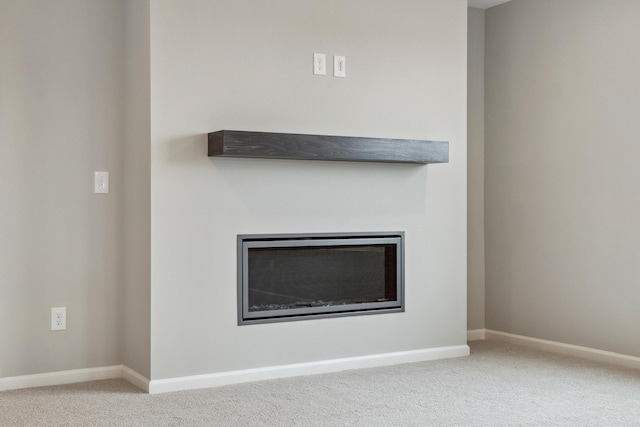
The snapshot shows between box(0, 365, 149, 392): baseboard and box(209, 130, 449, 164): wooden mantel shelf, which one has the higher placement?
box(209, 130, 449, 164): wooden mantel shelf

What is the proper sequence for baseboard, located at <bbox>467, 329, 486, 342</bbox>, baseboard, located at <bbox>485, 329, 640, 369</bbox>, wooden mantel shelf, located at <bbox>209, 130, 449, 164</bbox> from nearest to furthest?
wooden mantel shelf, located at <bbox>209, 130, 449, 164</bbox> → baseboard, located at <bbox>485, 329, 640, 369</bbox> → baseboard, located at <bbox>467, 329, 486, 342</bbox>

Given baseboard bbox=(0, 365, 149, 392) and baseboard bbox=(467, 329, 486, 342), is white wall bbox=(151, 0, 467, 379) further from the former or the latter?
baseboard bbox=(467, 329, 486, 342)

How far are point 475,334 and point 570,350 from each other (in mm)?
754

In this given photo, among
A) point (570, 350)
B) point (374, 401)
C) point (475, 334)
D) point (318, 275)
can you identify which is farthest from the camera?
point (475, 334)

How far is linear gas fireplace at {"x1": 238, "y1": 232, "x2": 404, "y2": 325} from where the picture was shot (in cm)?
398

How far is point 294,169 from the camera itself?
13.3 ft

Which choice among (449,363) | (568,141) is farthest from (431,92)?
(449,363)

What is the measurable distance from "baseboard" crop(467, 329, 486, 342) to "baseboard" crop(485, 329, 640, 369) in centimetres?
3

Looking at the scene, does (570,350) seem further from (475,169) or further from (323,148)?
(323,148)

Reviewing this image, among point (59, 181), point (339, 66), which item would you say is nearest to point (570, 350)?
point (339, 66)

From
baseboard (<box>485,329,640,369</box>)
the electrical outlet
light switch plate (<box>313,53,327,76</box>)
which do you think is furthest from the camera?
baseboard (<box>485,329,640,369</box>)

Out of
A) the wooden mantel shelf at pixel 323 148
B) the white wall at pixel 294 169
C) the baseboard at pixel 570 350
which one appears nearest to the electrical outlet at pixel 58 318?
the white wall at pixel 294 169

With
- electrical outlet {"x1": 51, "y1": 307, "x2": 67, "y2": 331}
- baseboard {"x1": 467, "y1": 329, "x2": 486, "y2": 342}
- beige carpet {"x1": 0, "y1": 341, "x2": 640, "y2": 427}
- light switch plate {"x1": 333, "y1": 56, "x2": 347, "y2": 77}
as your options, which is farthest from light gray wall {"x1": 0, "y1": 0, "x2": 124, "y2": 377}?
baseboard {"x1": 467, "y1": 329, "x2": 486, "y2": 342}

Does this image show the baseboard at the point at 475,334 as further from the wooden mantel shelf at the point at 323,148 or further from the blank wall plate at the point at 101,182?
the blank wall plate at the point at 101,182
